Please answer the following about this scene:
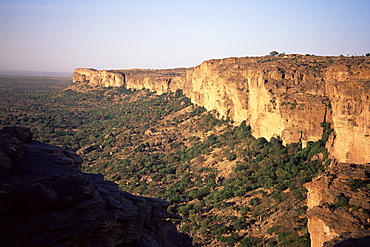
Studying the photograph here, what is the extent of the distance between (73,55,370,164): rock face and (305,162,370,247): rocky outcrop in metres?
5.42

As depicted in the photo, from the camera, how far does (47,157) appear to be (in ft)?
38.2

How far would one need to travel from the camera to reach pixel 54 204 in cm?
952

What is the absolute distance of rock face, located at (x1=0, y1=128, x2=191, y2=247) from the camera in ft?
28.6

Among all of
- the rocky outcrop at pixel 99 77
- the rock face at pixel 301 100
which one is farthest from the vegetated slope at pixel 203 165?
the rocky outcrop at pixel 99 77

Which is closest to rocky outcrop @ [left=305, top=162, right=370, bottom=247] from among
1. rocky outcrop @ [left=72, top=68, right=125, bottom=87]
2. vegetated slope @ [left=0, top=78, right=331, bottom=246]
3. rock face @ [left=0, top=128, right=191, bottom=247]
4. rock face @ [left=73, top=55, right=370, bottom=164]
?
vegetated slope @ [left=0, top=78, right=331, bottom=246]

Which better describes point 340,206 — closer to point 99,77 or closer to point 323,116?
point 323,116

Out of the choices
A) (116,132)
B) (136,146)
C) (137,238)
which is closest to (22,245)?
(137,238)

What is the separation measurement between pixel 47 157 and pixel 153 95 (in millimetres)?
85882

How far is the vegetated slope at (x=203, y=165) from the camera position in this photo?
2683 centimetres

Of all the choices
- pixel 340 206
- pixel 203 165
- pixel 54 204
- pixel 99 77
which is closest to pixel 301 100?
pixel 203 165

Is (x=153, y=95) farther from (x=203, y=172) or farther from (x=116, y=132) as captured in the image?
(x=203, y=172)

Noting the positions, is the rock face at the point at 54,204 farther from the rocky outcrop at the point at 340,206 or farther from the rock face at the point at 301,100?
the rock face at the point at 301,100

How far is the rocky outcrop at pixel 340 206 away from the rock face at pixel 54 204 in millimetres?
8919

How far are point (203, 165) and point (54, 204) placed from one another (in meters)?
35.3
